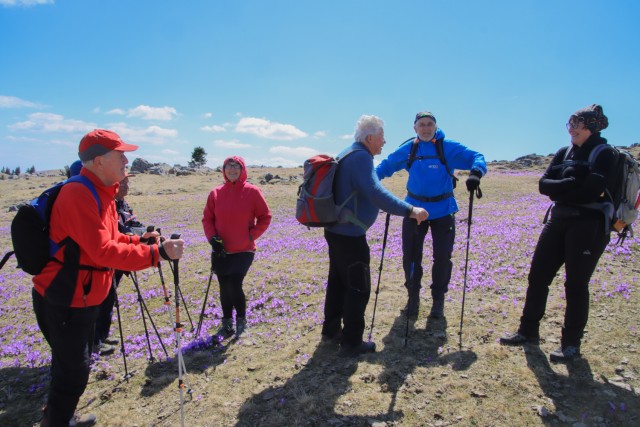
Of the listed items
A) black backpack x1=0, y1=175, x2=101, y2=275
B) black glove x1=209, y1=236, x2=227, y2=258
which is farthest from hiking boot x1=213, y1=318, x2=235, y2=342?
black backpack x1=0, y1=175, x2=101, y2=275

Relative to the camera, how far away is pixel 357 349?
19.6 ft

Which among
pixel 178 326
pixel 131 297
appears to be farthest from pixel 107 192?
pixel 131 297

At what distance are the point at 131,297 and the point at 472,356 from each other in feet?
29.0

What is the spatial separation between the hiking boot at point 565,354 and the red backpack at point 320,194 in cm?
372

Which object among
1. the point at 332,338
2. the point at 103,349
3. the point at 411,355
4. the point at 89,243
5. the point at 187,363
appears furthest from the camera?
the point at 103,349

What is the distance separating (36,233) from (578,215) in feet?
21.8

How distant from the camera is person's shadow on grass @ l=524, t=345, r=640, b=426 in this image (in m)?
4.39

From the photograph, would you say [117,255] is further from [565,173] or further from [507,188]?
[507,188]

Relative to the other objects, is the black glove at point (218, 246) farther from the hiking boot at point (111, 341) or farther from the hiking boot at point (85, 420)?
the hiking boot at point (85, 420)

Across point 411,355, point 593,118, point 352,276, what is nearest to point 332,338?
point 411,355

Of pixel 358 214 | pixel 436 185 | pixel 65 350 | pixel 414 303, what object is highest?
pixel 436 185

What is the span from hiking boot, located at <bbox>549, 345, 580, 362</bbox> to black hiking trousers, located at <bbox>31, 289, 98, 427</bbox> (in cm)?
617

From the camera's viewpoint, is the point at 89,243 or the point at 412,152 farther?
the point at 412,152

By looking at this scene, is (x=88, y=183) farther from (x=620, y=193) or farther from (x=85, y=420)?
(x=620, y=193)
